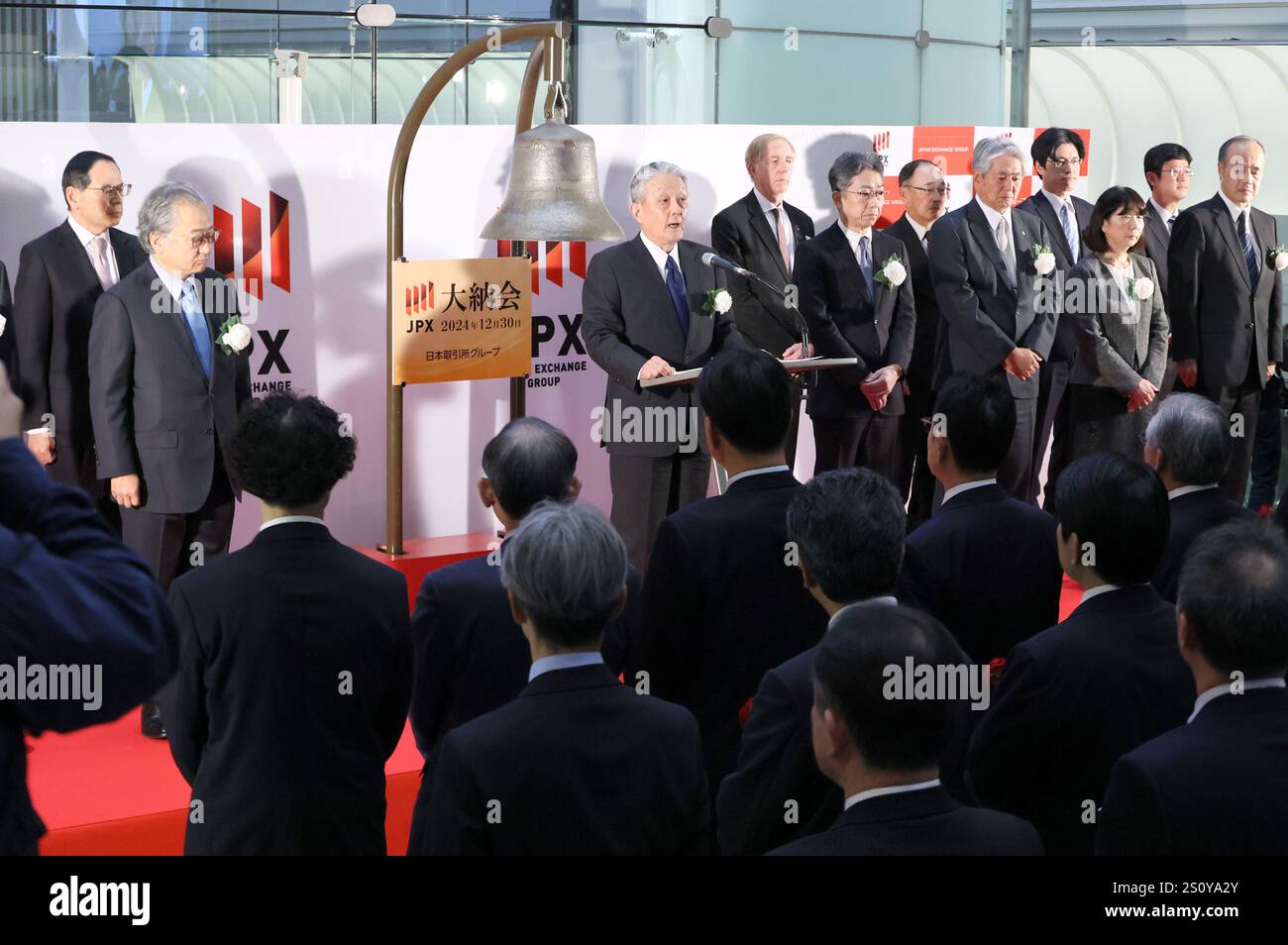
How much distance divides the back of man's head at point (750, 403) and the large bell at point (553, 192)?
1.54 meters

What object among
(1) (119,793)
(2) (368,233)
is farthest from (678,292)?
(1) (119,793)

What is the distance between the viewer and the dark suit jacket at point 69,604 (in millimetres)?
1479

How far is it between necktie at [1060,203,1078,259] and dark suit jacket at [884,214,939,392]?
2.25 feet

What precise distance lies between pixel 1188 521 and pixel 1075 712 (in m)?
1.32

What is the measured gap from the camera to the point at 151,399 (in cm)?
471

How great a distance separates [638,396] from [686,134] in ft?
5.32

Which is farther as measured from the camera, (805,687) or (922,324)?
(922,324)

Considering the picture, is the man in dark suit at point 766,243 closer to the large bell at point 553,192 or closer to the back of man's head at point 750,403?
the large bell at point 553,192

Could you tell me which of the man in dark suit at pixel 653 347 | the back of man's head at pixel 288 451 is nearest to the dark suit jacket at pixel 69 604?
the back of man's head at pixel 288 451

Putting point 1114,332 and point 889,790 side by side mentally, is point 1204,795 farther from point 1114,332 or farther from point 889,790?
point 1114,332

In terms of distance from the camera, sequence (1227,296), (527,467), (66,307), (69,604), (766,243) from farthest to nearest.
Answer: (1227,296) < (766,243) < (66,307) < (527,467) < (69,604)

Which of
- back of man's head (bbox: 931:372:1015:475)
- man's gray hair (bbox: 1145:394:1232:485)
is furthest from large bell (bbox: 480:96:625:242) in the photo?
man's gray hair (bbox: 1145:394:1232:485)

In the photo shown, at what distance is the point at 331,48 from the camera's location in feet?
22.0

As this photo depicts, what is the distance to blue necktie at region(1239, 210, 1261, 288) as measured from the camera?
704 centimetres
